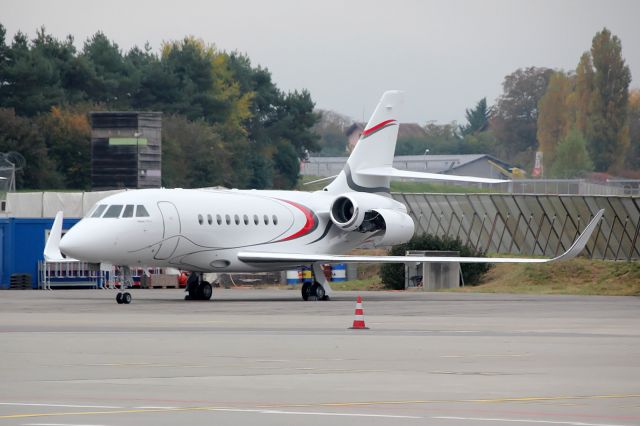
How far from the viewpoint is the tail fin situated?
4378cm

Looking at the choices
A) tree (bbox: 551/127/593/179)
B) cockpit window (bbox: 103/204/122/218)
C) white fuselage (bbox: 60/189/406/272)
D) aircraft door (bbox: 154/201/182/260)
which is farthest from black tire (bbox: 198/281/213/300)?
tree (bbox: 551/127/593/179)

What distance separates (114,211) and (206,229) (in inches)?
116

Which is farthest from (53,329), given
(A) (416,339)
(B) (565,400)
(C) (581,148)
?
(C) (581,148)

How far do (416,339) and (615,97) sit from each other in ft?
350

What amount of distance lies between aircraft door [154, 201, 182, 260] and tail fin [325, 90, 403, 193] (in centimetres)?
796

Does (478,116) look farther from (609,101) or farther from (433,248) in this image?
(433,248)

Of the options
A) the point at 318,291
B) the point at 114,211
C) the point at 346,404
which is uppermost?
Result: the point at 114,211

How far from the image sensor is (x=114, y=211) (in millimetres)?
36562

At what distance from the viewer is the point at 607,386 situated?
49.0ft

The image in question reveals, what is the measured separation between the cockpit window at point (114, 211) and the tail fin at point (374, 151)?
9.35 metres

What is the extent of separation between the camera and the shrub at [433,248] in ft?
→ 162

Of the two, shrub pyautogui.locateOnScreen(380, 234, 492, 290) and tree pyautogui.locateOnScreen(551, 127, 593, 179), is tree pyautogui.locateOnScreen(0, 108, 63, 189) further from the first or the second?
tree pyautogui.locateOnScreen(551, 127, 593, 179)

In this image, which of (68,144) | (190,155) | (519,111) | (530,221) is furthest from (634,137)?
(530,221)

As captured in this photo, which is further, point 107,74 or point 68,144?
point 107,74
